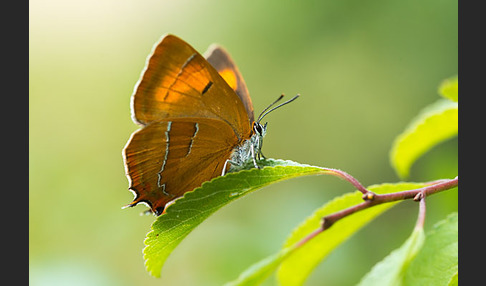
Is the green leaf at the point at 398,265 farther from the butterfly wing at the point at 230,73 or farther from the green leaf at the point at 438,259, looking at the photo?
the butterfly wing at the point at 230,73

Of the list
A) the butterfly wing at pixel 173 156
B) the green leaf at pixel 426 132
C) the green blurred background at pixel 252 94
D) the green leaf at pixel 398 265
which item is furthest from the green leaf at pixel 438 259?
the green blurred background at pixel 252 94

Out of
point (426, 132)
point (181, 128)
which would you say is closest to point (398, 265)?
point (181, 128)

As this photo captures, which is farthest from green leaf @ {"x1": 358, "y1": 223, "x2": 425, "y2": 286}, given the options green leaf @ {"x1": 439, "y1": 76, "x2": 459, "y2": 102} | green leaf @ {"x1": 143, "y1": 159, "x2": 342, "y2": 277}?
green leaf @ {"x1": 439, "y1": 76, "x2": 459, "y2": 102}

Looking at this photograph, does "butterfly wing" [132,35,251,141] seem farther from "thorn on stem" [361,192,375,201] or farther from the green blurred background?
the green blurred background

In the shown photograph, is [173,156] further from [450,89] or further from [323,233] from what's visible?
[450,89]

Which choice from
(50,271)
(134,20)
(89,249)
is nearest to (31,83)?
(134,20)

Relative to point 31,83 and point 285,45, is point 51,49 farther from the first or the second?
point 285,45
